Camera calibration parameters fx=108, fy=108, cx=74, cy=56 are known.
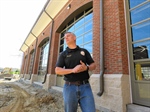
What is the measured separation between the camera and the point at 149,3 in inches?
133

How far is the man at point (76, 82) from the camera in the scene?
158 centimetres

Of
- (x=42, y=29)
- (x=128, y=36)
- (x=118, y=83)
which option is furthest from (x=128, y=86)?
(x=42, y=29)

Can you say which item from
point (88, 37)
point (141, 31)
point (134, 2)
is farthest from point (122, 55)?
point (88, 37)

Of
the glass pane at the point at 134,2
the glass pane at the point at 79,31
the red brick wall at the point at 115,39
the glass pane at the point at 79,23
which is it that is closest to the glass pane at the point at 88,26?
the glass pane at the point at 79,31

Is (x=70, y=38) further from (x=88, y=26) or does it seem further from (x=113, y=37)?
(x=88, y=26)

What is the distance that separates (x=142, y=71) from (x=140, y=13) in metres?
1.92

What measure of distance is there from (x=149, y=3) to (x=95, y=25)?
193cm

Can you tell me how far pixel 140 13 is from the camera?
3.60 meters

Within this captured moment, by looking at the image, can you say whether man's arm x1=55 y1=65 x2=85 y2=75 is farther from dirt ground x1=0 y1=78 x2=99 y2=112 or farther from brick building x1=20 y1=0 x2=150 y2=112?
dirt ground x1=0 y1=78 x2=99 y2=112

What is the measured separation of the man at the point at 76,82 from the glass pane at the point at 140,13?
9.28 ft

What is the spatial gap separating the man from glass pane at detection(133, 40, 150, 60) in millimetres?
2247

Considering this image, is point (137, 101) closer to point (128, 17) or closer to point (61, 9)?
point (128, 17)

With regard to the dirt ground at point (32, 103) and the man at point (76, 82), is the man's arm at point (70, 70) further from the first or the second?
the dirt ground at point (32, 103)

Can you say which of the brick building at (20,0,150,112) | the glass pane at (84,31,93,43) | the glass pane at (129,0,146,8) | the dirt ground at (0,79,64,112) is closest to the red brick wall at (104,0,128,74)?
the brick building at (20,0,150,112)
